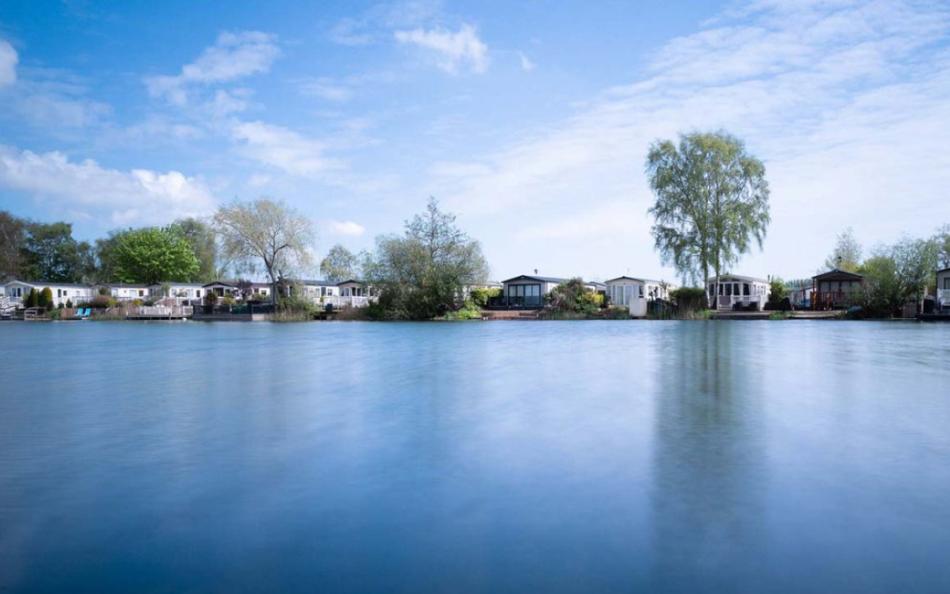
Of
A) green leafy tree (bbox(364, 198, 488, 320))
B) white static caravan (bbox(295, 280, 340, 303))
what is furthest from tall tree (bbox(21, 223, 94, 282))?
green leafy tree (bbox(364, 198, 488, 320))

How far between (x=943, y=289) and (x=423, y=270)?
2716 centimetres

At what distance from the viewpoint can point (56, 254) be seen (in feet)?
236

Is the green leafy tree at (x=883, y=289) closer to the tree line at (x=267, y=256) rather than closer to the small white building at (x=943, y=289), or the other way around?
the small white building at (x=943, y=289)

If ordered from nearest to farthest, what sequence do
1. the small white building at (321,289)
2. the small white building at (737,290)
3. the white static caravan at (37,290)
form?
the small white building at (737,290)
the small white building at (321,289)
the white static caravan at (37,290)

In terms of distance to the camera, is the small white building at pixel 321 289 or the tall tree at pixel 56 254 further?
the tall tree at pixel 56 254

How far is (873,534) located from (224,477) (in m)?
3.95

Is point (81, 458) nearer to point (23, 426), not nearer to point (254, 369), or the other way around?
point (23, 426)

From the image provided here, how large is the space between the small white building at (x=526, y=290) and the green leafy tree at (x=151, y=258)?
1423 inches

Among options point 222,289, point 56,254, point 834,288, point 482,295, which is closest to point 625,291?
point 482,295

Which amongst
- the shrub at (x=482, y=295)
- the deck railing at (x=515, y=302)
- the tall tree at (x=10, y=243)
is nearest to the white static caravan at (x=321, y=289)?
the shrub at (x=482, y=295)

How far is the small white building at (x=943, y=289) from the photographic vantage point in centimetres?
3303

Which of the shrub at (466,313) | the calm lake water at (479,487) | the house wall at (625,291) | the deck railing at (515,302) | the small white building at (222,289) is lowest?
the calm lake water at (479,487)

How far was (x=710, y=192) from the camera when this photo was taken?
38.6 metres

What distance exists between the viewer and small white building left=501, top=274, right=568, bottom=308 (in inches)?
1984
